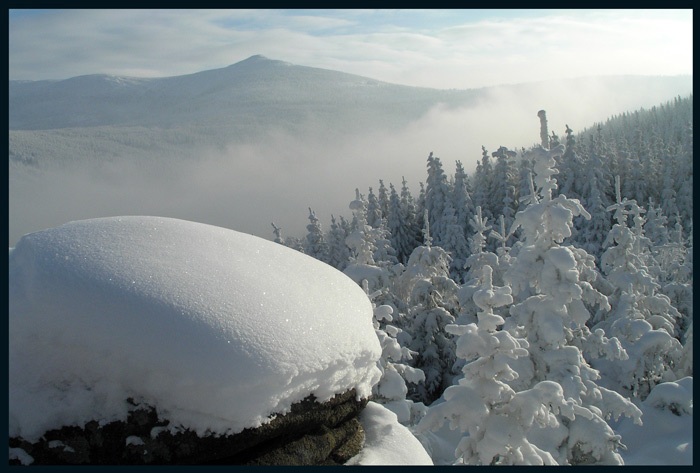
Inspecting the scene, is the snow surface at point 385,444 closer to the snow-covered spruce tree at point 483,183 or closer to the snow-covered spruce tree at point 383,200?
the snow-covered spruce tree at point 483,183

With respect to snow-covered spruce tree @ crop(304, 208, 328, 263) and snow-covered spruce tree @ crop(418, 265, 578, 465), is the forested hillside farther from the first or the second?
snow-covered spruce tree @ crop(304, 208, 328, 263)

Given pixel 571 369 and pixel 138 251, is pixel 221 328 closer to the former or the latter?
pixel 138 251

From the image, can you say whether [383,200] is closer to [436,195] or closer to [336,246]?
[436,195]

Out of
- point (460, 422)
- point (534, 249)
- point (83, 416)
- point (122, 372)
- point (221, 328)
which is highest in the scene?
point (221, 328)

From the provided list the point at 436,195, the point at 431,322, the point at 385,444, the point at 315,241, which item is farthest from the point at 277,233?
the point at 385,444

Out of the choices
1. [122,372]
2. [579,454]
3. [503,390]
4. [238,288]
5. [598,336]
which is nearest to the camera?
[122,372]

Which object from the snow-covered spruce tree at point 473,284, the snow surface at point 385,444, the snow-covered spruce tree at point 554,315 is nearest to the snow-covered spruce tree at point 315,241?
the snow-covered spruce tree at point 473,284

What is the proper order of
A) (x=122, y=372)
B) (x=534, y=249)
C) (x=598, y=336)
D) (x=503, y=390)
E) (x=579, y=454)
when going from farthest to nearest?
(x=598, y=336) → (x=534, y=249) → (x=579, y=454) → (x=503, y=390) → (x=122, y=372)

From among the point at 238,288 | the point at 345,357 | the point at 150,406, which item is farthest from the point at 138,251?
the point at 345,357
